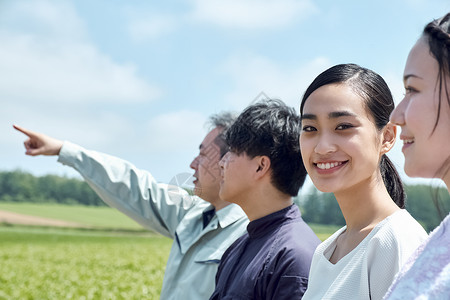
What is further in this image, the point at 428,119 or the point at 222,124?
the point at 222,124

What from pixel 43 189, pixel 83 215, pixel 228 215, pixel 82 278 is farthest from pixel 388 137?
pixel 43 189

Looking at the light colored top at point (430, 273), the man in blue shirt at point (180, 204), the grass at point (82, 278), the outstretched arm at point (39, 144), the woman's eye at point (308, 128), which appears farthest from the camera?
the grass at point (82, 278)

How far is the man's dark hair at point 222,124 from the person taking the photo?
326 centimetres

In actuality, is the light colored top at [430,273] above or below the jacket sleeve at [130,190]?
above

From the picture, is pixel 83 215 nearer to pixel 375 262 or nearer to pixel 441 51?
pixel 375 262

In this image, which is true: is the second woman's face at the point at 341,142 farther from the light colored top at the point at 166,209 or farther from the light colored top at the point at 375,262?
the light colored top at the point at 166,209

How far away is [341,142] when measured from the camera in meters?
1.88

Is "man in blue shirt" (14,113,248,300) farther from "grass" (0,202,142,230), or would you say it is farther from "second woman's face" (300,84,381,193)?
"grass" (0,202,142,230)

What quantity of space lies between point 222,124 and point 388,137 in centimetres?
157

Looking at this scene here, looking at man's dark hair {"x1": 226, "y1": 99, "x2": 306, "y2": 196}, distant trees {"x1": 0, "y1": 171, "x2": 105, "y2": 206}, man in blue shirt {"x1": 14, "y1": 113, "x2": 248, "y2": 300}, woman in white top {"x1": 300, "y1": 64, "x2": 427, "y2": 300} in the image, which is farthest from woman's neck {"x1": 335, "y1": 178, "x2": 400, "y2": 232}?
distant trees {"x1": 0, "y1": 171, "x2": 105, "y2": 206}

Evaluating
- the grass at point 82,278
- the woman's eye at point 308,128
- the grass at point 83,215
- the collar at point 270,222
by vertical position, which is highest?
the woman's eye at point 308,128

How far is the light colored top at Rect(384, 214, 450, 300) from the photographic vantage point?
0.98 meters

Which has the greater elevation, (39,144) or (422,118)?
(422,118)

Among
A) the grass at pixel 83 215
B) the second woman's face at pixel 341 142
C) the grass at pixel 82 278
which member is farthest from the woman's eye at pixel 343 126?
the grass at pixel 83 215
